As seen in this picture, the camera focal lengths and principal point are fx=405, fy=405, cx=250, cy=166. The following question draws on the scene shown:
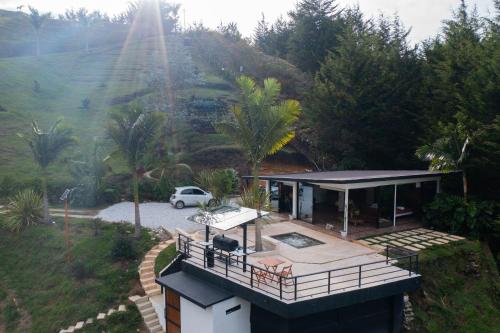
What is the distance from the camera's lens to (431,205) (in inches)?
834

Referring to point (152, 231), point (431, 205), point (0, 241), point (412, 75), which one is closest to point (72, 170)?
point (0, 241)

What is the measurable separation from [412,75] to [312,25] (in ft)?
82.5

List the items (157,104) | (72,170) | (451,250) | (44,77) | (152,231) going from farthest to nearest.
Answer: (44,77) → (157,104) → (72,170) → (152,231) → (451,250)

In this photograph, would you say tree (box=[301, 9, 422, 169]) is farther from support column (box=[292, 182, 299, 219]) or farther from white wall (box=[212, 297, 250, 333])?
white wall (box=[212, 297, 250, 333])

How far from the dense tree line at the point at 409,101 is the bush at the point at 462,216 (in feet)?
7.11

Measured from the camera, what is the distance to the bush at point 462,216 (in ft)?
64.0


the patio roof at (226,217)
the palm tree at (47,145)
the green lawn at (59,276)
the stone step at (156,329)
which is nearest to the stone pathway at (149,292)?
the stone step at (156,329)

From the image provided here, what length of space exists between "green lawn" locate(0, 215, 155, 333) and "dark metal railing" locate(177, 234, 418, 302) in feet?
11.4

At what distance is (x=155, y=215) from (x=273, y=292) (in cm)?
1362

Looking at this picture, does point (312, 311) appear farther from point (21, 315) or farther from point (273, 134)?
point (21, 315)

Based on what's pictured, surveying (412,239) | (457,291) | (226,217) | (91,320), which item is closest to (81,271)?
(91,320)

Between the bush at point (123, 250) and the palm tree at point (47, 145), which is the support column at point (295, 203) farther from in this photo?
the palm tree at point (47, 145)

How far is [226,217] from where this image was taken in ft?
47.9

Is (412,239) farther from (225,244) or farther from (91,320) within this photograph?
(91,320)
